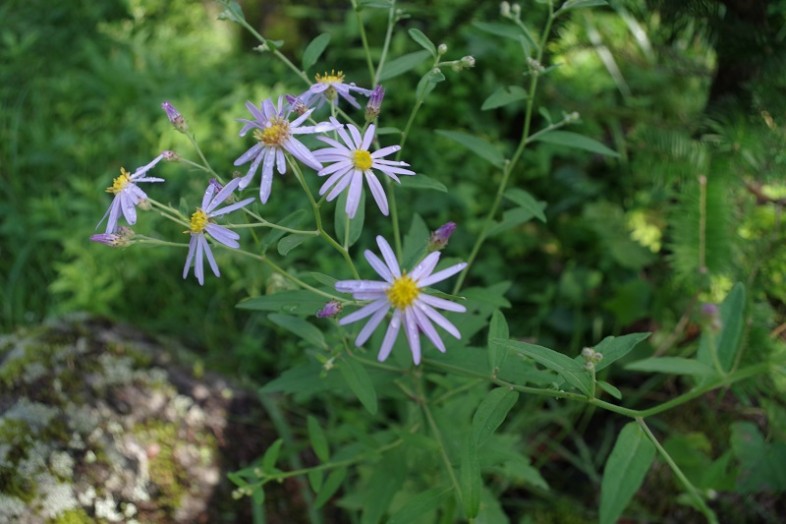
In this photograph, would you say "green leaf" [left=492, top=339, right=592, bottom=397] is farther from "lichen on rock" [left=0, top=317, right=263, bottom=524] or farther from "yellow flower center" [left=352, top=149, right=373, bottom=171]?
"lichen on rock" [left=0, top=317, right=263, bottom=524]

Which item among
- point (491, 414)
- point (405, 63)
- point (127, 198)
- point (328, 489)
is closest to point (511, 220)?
point (405, 63)

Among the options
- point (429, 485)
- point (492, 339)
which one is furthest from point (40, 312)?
point (492, 339)

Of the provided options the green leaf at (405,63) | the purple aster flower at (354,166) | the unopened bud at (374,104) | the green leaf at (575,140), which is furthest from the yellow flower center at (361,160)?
the green leaf at (575,140)

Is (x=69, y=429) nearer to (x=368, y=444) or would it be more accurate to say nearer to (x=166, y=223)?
(x=368, y=444)

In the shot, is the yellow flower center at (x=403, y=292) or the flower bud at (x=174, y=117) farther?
the flower bud at (x=174, y=117)

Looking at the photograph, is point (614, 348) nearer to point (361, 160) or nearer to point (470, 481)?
point (470, 481)

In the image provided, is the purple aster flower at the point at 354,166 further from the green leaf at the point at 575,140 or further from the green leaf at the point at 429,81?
the green leaf at the point at 575,140

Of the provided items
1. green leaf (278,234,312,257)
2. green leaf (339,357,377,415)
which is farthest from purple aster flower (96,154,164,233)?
green leaf (339,357,377,415)

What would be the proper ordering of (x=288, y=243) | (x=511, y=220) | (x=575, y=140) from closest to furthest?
(x=288, y=243)
(x=575, y=140)
(x=511, y=220)
